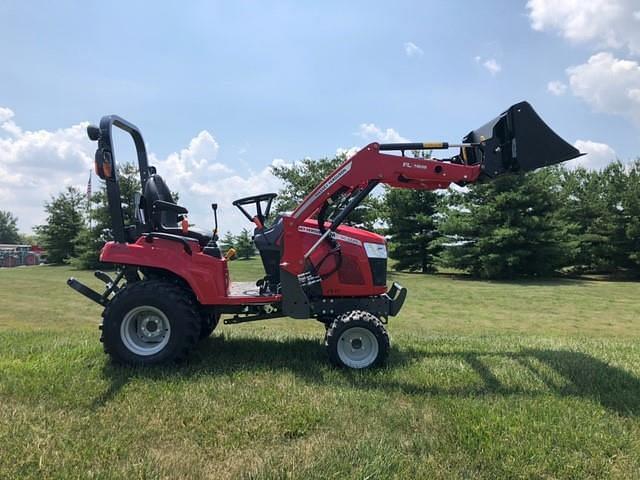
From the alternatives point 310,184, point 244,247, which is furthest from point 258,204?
point 244,247

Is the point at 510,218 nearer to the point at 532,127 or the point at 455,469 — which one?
the point at 532,127

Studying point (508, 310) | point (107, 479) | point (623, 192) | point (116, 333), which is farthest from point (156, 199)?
point (623, 192)

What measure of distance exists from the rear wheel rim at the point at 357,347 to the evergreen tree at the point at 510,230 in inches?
847

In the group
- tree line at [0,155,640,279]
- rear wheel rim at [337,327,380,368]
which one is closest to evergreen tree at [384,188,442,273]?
tree line at [0,155,640,279]

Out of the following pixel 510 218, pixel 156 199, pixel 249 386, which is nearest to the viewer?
pixel 249 386

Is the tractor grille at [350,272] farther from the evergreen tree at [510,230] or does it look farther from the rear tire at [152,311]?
the evergreen tree at [510,230]

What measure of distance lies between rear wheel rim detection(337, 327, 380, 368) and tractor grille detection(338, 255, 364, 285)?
2.11 ft

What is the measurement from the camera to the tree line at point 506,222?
25.7 metres

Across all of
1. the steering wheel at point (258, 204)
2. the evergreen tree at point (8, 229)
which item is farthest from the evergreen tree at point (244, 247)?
the evergreen tree at point (8, 229)

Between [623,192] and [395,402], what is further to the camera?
[623,192]

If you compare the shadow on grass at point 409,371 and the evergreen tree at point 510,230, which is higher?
the evergreen tree at point 510,230

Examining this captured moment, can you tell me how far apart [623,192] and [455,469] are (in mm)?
31715

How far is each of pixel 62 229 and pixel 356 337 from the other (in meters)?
41.4

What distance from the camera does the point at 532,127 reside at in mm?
5160
